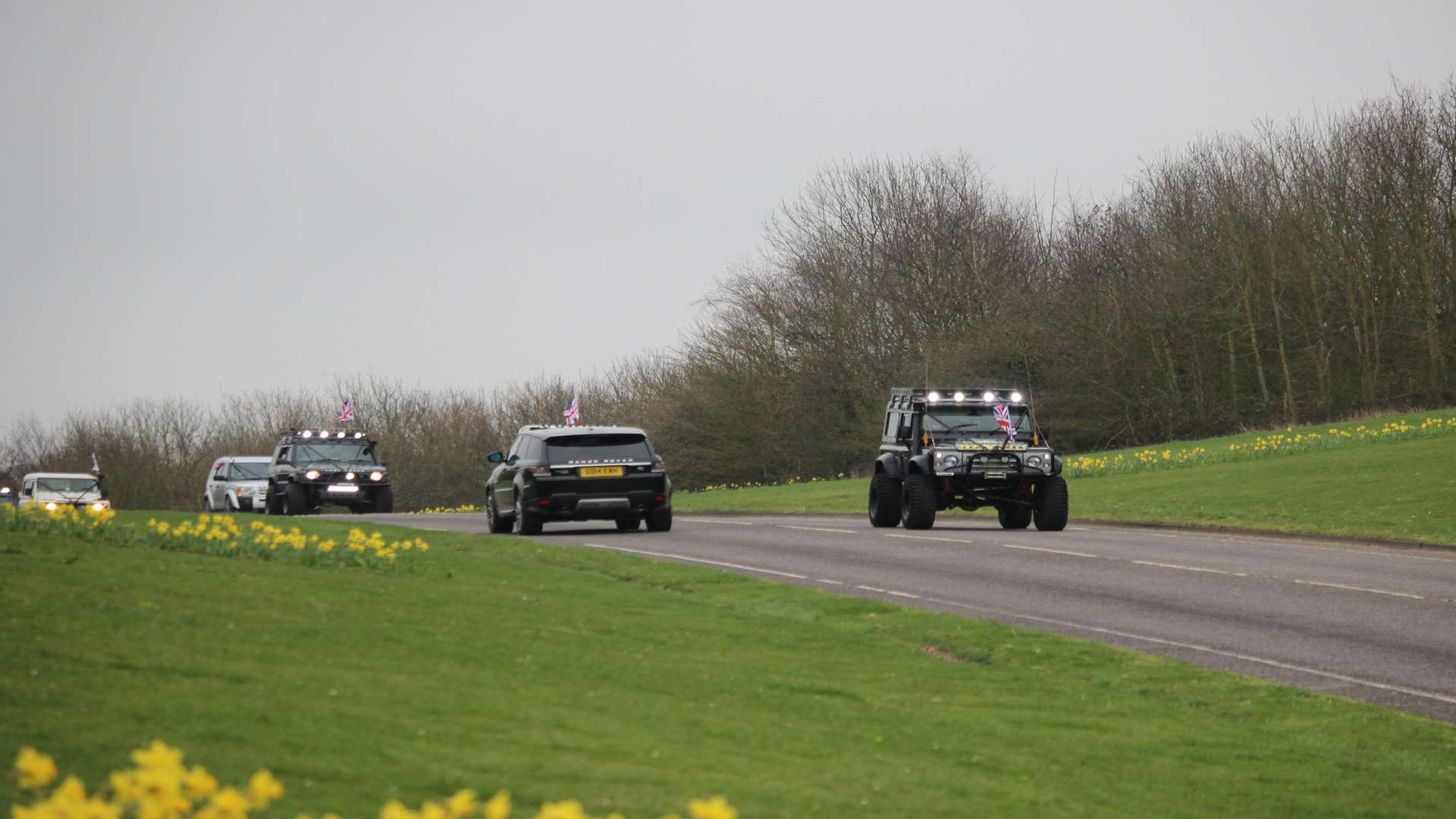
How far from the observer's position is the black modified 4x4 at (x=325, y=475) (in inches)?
1444

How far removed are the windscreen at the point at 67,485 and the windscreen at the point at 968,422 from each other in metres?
25.2

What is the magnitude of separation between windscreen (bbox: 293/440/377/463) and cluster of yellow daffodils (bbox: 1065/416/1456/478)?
58.2ft

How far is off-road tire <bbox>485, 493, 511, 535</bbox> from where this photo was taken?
26.8 metres

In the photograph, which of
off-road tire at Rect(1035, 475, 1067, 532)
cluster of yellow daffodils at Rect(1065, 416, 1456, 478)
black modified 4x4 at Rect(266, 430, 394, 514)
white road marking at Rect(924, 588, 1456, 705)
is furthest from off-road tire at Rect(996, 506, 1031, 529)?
black modified 4x4 at Rect(266, 430, 394, 514)

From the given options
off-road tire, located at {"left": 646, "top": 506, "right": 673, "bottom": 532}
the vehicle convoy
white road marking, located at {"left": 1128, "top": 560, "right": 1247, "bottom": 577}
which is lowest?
white road marking, located at {"left": 1128, "top": 560, "right": 1247, "bottom": 577}

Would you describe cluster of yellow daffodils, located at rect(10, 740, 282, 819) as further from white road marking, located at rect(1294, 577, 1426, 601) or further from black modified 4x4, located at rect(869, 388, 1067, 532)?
black modified 4x4, located at rect(869, 388, 1067, 532)

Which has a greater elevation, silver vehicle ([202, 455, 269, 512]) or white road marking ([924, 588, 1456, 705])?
silver vehicle ([202, 455, 269, 512])

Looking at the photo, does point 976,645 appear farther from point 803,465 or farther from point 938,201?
point 938,201

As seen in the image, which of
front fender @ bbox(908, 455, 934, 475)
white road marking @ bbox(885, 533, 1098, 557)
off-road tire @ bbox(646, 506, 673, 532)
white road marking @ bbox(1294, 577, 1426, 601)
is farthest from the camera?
front fender @ bbox(908, 455, 934, 475)

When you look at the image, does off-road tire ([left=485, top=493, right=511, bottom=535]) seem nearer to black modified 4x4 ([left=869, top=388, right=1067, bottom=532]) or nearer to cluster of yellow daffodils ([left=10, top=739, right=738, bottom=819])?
black modified 4x4 ([left=869, top=388, right=1067, bottom=532])

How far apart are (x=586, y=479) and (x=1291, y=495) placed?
1393cm

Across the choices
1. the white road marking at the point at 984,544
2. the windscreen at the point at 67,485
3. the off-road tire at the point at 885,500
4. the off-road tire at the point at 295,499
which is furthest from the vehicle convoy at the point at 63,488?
the white road marking at the point at 984,544

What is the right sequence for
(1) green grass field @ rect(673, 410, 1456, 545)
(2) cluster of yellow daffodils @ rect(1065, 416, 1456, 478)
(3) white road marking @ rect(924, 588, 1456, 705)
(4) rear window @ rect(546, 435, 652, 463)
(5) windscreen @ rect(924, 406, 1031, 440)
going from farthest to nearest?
(2) cluster of yellow daffodils @ rect(1065, 416, 1456, 478)
(5) windscreen @ rect(924, 406, 1031, 440)
(1) green grass field @ rect(673, 410, 1456, 545)
(4) rear window @ rect(546, 435, 652, 463)
(3) white road marking @ rect(924, 588, 1456, 705)

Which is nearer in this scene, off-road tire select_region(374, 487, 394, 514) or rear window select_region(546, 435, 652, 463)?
rear window select_region(546, 435, 652, 463)
